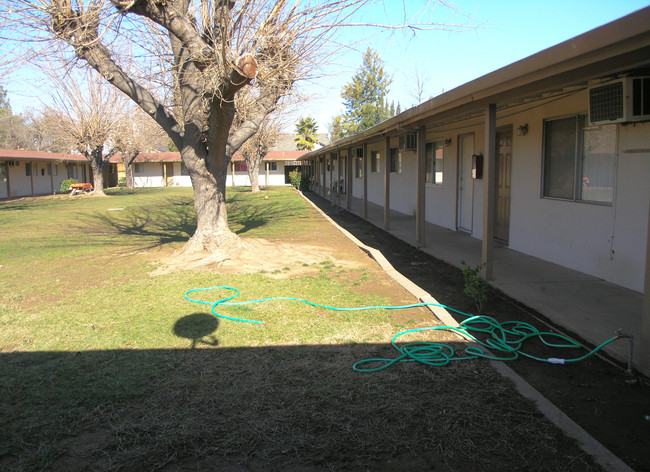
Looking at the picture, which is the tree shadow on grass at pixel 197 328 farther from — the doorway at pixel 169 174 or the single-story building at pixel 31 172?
the doorway at pixel 169 174

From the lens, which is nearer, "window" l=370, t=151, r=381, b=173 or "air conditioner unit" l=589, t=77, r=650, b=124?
"air conditioner unit" l=589, t=77, r=650, b=124

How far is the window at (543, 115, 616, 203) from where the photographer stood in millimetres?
6477

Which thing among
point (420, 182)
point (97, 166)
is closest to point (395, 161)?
point (420, 182)

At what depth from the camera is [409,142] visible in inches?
558

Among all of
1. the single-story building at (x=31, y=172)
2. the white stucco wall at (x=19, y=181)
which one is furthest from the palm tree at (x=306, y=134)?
the white stucco wall at (x=19, y=181)

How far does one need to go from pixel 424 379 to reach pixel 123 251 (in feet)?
27.9

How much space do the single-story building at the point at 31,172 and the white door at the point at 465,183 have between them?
28072 millimetres

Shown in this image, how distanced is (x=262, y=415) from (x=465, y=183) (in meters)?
9.16

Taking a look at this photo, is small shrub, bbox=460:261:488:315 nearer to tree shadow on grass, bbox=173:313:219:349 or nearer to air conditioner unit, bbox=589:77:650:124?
air conditioner unit, bbox=589:77:650:124

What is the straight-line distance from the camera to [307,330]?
200 inches

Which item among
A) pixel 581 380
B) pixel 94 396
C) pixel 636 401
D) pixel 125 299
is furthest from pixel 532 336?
pixel 125 299

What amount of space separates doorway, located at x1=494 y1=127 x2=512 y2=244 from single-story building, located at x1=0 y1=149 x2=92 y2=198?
96.4 ft

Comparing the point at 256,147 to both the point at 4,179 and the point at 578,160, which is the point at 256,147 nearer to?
the point at 4,179

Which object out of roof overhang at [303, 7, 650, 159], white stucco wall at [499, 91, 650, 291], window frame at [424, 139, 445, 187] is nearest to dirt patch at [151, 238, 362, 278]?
white stucco wall at [499, 91, 650, 291]
